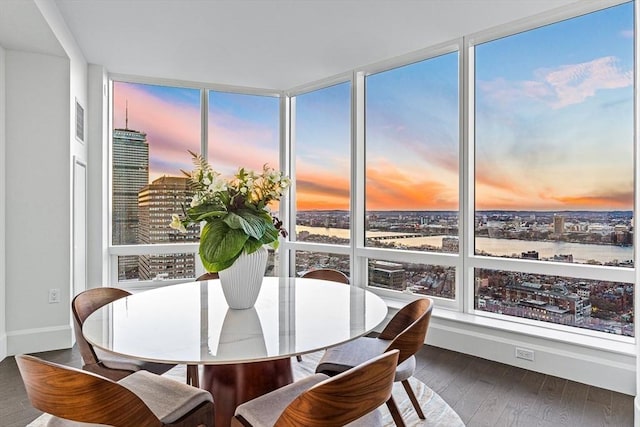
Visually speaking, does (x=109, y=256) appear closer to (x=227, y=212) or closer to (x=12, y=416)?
→ (x=12, y=416)

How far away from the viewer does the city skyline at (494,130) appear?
278cm

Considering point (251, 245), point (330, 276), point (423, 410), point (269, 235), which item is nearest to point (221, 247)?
point (251, 245)

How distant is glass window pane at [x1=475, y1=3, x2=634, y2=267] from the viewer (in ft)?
8.95

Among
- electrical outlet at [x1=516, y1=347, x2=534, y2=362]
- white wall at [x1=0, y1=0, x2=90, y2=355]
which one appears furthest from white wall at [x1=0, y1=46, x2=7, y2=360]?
electrical outlet at [x1=516, y1=347, x2=534, y2=362]

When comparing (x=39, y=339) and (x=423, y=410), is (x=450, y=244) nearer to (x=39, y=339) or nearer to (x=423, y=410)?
(x=423, y=410)

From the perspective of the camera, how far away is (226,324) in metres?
1.71

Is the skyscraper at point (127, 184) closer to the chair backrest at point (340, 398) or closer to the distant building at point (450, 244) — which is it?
the distant building at point (450, 244)

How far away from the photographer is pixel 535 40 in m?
3.10

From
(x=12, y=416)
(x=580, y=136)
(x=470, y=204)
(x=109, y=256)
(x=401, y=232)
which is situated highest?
(x=580, y=136)

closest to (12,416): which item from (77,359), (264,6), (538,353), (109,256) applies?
(77,359)

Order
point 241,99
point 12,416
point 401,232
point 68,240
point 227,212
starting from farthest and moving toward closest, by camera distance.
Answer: point 241,99, point 401,232, point 68,240, point 12,416, point 227,212

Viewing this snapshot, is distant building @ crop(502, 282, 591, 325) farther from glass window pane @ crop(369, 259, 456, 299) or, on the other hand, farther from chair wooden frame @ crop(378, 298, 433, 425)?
chair wooden frame @ crop(378, 298, 433, 425)

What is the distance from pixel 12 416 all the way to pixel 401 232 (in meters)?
3.25

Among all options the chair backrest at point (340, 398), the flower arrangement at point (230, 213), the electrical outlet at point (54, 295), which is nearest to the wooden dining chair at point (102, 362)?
the flower arrangement at point (230, 213)
